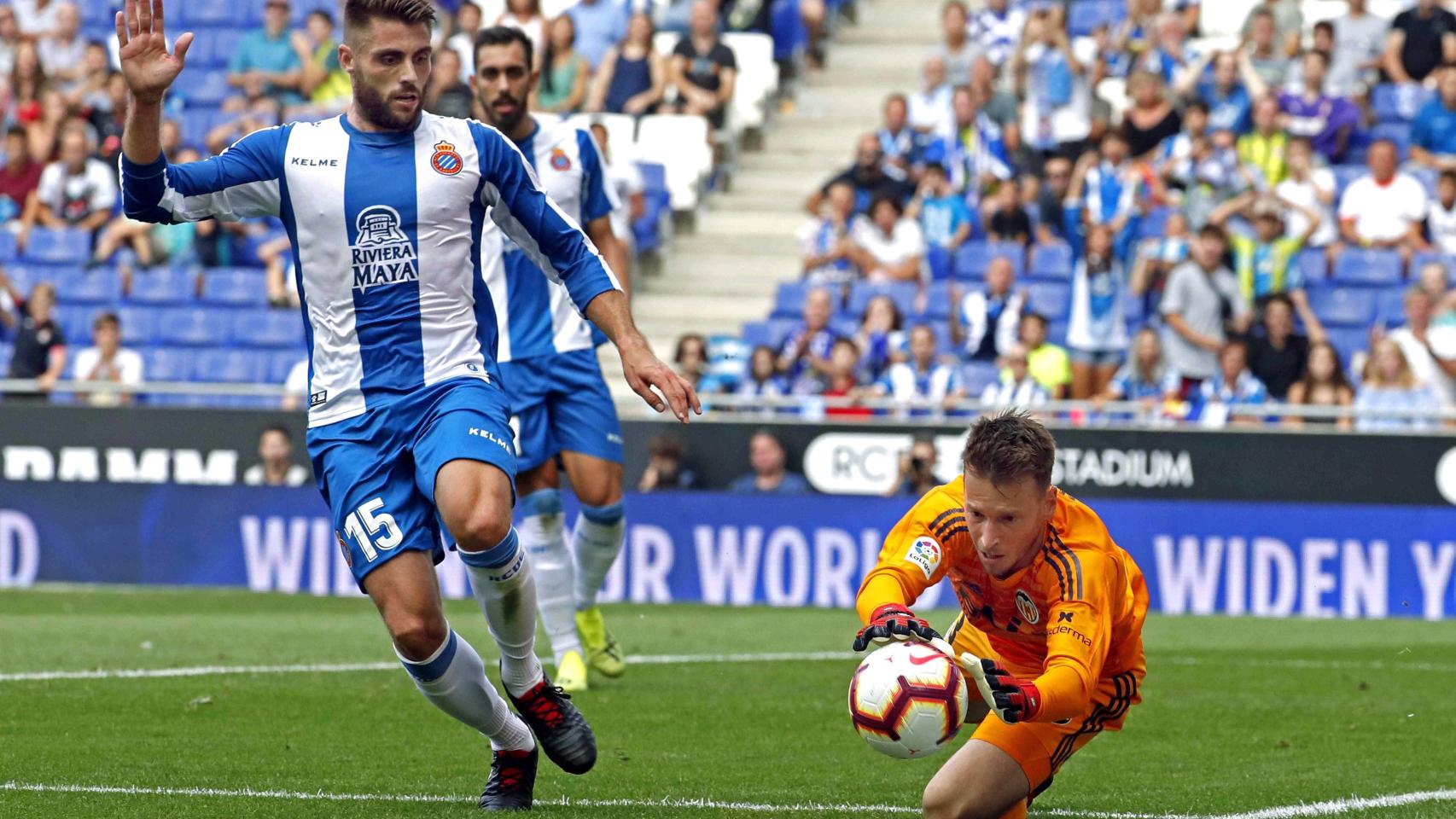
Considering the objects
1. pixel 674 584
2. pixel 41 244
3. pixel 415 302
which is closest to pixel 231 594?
pixel 674 584

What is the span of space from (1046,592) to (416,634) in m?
1.74

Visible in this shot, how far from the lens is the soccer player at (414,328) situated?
5.85 meters

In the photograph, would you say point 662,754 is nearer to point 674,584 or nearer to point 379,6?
point 379,6

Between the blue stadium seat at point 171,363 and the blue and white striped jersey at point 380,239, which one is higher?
the blue and white striped jersey at point 380,239

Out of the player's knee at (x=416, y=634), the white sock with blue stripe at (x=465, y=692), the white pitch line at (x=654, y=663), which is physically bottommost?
the white pitch line at (x=654, y=663)

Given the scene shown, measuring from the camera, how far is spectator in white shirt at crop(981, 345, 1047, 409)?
629 inches

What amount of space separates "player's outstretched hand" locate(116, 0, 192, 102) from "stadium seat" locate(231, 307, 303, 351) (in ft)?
44.4

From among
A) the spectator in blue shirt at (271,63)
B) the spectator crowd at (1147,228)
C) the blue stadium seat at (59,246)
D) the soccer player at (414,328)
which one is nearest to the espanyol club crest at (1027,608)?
the soccer player at (414,328)

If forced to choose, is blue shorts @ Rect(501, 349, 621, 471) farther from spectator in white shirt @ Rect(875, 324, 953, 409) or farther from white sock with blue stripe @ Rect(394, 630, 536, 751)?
spectator in white shirt @ Rect(875, 324, 953, 409)

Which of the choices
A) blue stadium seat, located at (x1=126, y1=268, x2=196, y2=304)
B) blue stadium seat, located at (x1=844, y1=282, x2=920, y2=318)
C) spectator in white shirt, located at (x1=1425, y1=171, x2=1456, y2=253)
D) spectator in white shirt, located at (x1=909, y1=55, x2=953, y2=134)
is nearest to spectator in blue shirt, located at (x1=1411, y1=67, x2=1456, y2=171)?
spectator in white shirt, located at (x1=1425, y1=171, x2=1456, y2=253)

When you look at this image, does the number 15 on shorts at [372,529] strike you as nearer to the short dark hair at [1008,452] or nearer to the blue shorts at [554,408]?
the short dark hair at [1008,452]

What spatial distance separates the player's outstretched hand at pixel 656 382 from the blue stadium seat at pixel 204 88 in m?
17.2

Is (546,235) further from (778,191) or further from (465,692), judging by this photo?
(778,191)

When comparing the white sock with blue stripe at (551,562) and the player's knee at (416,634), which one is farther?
the white sock with blue stripe at (551,562)
